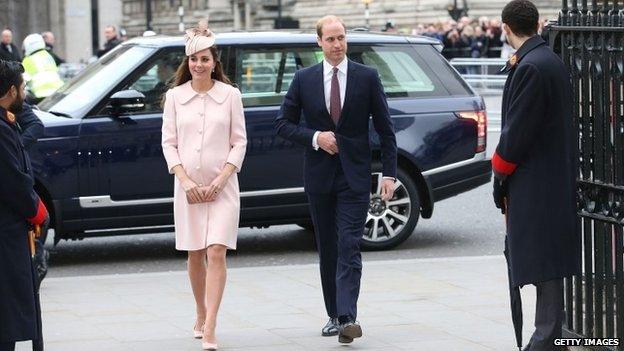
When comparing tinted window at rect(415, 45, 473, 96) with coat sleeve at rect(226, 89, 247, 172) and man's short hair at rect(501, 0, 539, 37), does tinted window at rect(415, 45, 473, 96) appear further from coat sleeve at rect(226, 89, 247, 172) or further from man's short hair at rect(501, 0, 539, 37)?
man's short hair at rect(501, 0, 539, 37)

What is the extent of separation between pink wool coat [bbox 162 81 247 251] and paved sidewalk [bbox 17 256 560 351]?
2.04ft

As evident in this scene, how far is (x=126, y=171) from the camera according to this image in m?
11.6

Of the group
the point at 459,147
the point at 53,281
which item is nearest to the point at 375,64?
the point at 459,147

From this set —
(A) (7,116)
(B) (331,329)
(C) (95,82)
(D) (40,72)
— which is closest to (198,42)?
(B) (331,329)

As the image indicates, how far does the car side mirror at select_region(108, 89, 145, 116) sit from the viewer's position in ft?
37.9

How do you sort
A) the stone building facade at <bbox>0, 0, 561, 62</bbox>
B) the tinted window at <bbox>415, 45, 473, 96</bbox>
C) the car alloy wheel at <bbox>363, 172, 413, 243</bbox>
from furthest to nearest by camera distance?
the stone building facade at <bbox>0, 0, 561, 62</bbox>, the tinted window at <bbox>415, 45, 473, 96</bbox>, the car alloy wheel at <bbox>363, 172, 413, 243</bbox>

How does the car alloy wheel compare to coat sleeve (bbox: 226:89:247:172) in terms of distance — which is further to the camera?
the car alloy wheel

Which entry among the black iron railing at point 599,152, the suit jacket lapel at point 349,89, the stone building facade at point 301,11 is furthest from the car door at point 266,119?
the stone building facade at point 301,11

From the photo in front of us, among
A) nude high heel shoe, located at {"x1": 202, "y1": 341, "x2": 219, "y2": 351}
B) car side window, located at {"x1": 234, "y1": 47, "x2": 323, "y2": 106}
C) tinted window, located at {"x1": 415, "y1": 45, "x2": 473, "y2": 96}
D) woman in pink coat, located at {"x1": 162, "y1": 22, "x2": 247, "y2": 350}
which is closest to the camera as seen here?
nude high heel shoe, located at {"x1": 202, "y1": 341, "x2": 219, "y2": 351}

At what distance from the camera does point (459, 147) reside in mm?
12570

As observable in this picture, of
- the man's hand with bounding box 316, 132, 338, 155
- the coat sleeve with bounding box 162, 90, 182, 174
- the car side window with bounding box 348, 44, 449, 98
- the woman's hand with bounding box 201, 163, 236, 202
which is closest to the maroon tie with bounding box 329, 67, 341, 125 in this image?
the man's hand with bounding box 316, 132, 338, 155

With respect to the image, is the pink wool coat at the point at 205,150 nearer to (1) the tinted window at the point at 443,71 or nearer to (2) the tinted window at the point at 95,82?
(2) the tinted window at the point at 95,82

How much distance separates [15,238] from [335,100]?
2.49 m

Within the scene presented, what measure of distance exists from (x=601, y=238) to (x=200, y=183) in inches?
88.8
